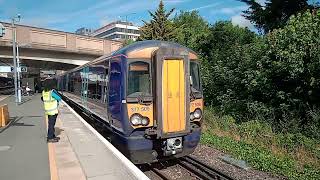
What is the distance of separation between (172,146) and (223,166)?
5.88 feet

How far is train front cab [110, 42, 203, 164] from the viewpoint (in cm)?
862

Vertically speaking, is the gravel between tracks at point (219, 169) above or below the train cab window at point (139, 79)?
below

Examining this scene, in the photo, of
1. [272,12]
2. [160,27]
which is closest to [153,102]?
[272,12]

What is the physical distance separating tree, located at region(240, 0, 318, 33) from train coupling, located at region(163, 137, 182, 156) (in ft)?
52.6

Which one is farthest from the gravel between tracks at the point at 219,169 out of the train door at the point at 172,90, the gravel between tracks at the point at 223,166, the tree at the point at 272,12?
the tree at the point at 272,12

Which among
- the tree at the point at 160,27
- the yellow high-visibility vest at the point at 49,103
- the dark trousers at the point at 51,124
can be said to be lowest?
the dark trousers at the point at 51,124

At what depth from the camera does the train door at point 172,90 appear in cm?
860

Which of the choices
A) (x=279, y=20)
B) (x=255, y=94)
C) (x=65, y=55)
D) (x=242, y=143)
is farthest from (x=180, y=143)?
(x=65, y=55)

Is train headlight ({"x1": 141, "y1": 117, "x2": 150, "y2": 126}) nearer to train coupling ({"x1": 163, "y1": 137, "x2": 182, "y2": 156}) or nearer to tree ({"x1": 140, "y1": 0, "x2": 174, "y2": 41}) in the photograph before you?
train coupling ({"x1": 163, "y1": 137, "x2": 182, "y2": 156})

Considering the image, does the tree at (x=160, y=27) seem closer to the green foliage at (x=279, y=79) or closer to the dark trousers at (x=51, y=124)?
the green foliage at (x=279, y=79)

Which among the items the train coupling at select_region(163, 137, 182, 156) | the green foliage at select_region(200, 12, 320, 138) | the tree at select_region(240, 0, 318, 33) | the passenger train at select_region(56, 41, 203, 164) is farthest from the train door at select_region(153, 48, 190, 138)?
the tree at select_region(240, 0, 318, 33)

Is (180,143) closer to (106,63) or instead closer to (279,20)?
(106,63)

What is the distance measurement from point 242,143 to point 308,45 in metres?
4.48

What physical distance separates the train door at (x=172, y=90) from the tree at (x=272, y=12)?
51.1 ft
